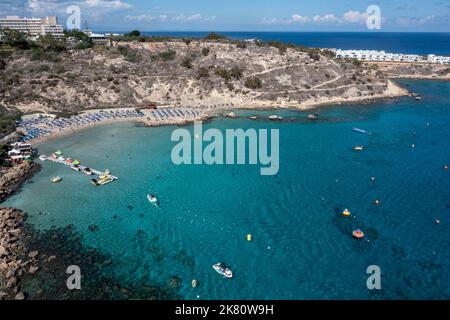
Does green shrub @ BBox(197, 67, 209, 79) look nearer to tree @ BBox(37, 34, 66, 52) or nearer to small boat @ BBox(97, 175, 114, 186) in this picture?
tree @ BBox(37, 34, 66, 52)

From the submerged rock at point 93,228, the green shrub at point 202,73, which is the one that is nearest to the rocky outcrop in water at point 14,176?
the submerged rock at point 93,228

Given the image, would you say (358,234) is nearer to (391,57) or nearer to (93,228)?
(93,228)

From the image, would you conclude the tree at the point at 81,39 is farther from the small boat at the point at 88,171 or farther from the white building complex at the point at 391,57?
the white building complex at the point at 391,57

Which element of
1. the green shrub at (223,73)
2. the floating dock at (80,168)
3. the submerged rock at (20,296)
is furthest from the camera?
the green shrub at (223,73)

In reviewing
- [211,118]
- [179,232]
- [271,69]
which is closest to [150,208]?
[179,232]

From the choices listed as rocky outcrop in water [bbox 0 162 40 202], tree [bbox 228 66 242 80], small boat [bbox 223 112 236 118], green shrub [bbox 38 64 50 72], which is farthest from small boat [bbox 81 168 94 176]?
tree [bbox 228 66 242 80]

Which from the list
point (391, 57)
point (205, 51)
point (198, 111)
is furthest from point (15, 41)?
point (391, 57)
